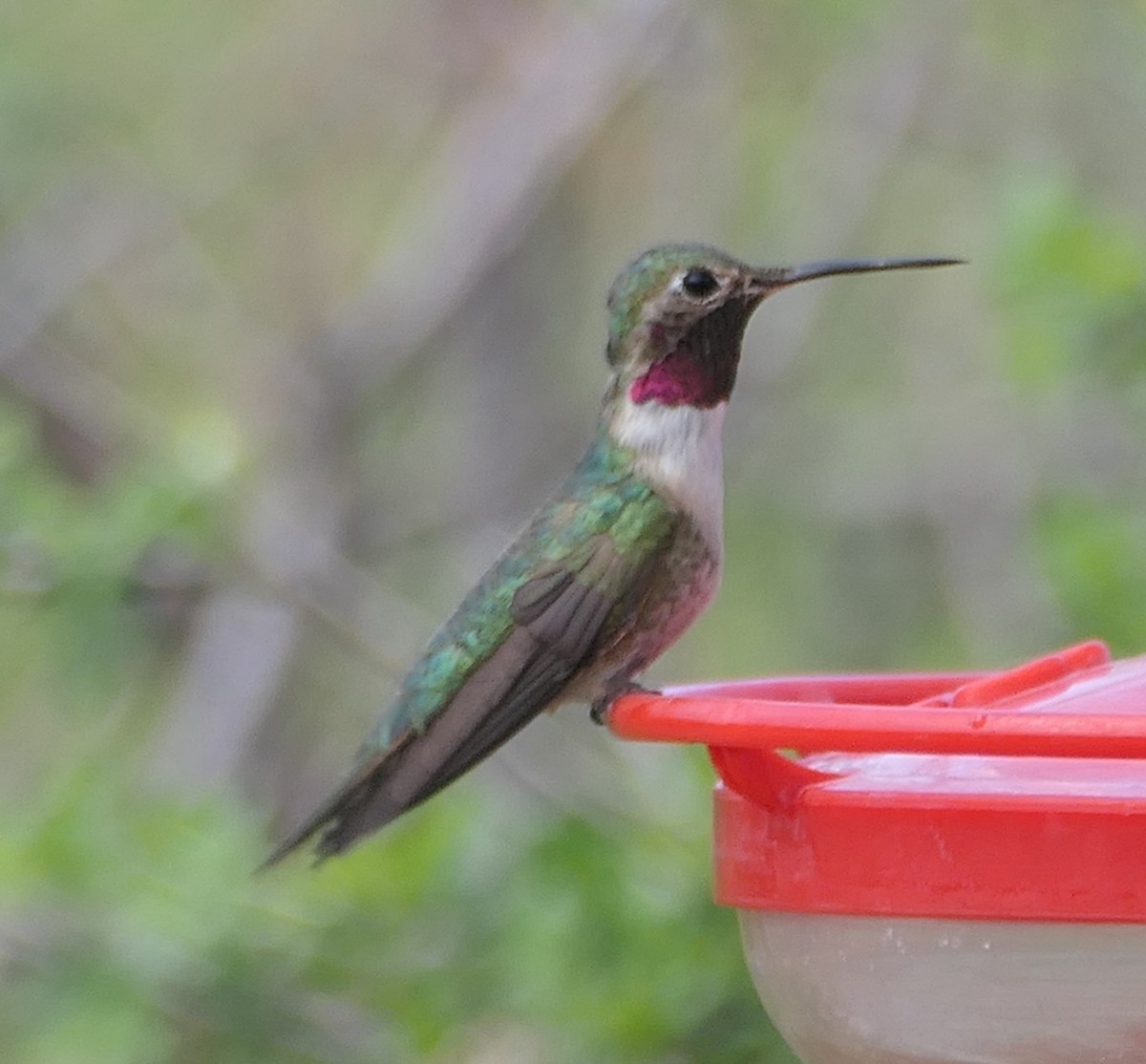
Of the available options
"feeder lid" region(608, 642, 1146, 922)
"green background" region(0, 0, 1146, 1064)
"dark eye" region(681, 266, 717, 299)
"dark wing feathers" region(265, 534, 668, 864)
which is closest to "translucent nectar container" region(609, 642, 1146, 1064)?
"feeder lid" region(608, 642, 1146, 922)

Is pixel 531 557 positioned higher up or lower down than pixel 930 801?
lower down

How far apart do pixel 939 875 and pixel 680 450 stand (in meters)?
1.49

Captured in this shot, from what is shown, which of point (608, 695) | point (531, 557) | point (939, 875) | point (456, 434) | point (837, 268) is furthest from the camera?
point (456, 434)

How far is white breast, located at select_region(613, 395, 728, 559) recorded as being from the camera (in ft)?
11.4

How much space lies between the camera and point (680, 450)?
3592mm

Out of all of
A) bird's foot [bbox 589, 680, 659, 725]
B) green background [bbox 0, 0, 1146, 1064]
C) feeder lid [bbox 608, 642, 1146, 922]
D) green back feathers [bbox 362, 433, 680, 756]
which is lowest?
green background [bbox 0, 0, 1146, 1064]

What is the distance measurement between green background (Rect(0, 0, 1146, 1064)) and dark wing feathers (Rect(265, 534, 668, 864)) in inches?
48.1

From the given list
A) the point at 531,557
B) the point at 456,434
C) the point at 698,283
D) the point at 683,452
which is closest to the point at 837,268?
the point at 698,283

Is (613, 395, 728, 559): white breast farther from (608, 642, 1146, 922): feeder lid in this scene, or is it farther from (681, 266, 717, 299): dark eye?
(608, 642, 1146, 922): feeder lid

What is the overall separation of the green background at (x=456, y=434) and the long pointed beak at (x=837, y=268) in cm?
143

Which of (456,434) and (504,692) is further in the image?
(456,434)

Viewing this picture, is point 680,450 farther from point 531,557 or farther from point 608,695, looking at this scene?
point 608,695

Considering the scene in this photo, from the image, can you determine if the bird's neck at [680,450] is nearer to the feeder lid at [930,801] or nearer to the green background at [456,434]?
the feeder lid at [930,801]

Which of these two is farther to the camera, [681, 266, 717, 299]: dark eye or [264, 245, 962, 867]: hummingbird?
[681, 266, 717, 299]: dark eye
